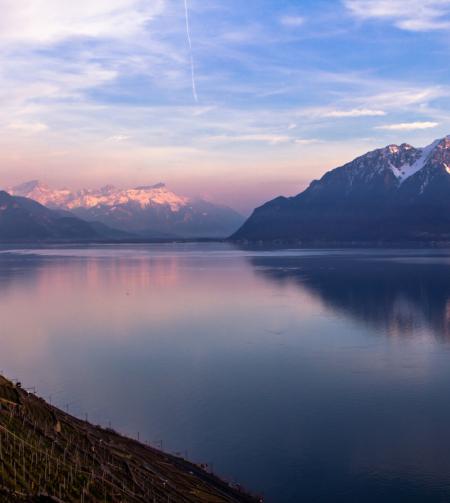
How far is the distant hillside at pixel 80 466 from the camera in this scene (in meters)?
18.1

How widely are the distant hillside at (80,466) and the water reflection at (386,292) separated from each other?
37.3 m

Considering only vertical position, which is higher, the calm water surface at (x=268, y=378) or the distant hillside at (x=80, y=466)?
the distant hillside at (x=80, y=466)

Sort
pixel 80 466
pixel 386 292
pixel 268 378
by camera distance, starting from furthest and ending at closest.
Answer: pixel 386 292 → pixel 268 378 → pixel 80 466

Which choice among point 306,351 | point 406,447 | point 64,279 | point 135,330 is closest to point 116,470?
point 406,447

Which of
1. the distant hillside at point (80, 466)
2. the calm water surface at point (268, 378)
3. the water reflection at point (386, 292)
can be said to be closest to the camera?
the distant hillside at point (80, 466)

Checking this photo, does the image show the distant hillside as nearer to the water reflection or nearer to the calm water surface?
the calm water surface

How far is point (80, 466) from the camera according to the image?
20.6 meters

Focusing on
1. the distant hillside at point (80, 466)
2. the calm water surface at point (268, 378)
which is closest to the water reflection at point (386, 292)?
the calm water surface at point (268, 378)

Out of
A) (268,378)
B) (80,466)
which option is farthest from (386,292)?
(80,466)

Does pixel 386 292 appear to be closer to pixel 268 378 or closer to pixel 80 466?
pixel 268 378

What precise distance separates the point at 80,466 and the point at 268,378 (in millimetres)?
20468

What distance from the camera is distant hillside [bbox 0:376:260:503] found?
714 inches

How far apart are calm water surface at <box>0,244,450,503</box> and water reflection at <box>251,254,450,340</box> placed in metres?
0.48

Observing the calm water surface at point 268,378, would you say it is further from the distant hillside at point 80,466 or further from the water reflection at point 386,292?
the distant hillside at point 80,466
